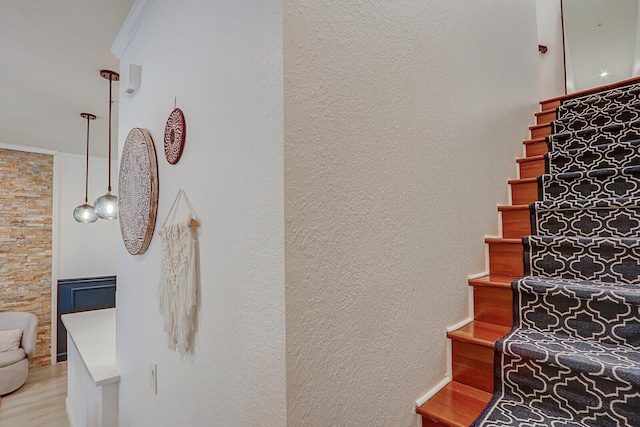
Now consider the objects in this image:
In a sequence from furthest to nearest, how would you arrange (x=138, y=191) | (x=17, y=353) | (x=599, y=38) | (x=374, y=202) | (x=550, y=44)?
(x=599, y=38), (x=550, y=44), (x=17, y=353), (x=138, y=191), (x=374, y=202)

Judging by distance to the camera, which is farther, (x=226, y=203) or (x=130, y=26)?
(x=130, y=26)

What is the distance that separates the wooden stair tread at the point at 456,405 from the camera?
957mm

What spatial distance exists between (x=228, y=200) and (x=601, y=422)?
50.2 inches

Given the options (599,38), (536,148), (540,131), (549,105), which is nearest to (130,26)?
(536,148)

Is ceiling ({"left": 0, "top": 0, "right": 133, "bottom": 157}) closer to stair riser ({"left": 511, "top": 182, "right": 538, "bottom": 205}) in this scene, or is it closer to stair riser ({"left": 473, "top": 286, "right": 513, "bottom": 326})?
stair riser ({"left": 473, "top": 286, "right": 513, "bottom": 326})

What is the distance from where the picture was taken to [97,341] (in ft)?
7.11

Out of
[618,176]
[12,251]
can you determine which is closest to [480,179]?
[618,176]

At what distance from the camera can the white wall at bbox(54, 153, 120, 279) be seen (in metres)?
4.51

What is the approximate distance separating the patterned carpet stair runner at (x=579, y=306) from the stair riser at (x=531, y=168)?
15 centimetres

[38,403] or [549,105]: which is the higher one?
[549,105]

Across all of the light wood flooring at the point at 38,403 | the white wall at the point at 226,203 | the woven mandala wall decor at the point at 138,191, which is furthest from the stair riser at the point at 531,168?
the light wood flooring at the point at 38,403

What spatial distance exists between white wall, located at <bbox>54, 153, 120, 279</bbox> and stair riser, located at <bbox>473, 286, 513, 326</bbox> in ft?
15.7

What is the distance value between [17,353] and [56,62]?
345cm

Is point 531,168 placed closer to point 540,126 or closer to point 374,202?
point 540,126
